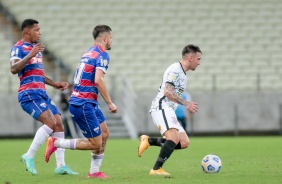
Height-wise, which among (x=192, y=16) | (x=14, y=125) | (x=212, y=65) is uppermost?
(x=192, y=16)

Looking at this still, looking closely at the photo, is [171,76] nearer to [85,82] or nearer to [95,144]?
[85,82]

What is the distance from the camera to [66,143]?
11.0 m

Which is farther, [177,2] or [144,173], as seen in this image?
[177,2]

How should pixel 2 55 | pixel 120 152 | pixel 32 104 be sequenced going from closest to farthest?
pixel 32 104, pixel 120 152, pixel 2 55

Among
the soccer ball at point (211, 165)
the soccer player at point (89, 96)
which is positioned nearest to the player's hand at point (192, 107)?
the soccer ball at point (211, 165)

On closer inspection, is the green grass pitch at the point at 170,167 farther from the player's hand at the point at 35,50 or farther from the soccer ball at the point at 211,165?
the player's hand at the point at 35,50

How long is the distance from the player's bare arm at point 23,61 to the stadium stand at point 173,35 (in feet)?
57.0

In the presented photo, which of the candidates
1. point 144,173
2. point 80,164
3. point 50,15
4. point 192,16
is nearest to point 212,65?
point 192,16

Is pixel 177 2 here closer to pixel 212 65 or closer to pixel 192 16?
pixel 192 16

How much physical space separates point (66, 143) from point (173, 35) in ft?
66.5

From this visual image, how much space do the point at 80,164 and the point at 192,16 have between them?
58.9 feet

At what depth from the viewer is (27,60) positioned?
1117 cm

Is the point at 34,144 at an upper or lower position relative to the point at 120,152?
upper

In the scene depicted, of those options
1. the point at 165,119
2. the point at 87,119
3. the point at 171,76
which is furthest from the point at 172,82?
the point at 87,119
